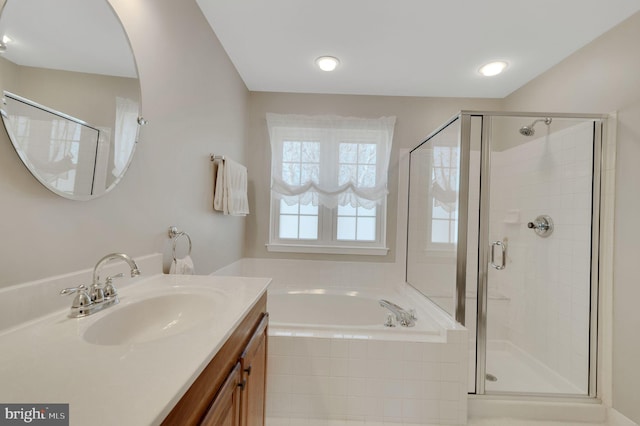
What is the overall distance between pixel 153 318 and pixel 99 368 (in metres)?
0.50

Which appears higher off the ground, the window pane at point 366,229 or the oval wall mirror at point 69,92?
the oval wall mirror at point 69,92

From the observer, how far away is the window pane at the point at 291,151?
2661mm

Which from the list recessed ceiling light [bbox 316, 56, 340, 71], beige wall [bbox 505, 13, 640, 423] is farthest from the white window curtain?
beige wall [bbox 505, 13, 640, 423]

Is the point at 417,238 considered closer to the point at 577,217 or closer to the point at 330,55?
the point at 577,217

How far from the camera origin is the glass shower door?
1727 mm

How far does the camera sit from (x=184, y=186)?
5.10 feet

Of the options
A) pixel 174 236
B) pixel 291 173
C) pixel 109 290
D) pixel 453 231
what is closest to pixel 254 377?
pixel 109 290

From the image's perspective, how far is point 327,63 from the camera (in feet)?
7.05

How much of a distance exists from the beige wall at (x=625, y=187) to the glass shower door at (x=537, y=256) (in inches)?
4.9

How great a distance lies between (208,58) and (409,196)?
2.04 m

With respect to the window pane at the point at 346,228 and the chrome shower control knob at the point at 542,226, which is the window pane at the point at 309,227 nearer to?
the window pane at the point at 346,228

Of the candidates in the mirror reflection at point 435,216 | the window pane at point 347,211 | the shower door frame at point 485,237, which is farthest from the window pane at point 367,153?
the shower door frame at point 485,237

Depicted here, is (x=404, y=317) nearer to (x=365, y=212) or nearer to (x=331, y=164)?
(x=365, y=212)

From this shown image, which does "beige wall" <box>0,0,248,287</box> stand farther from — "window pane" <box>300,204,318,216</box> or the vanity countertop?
"window pane" <box>300,204,318,216</box>
